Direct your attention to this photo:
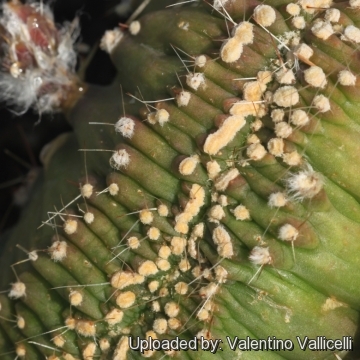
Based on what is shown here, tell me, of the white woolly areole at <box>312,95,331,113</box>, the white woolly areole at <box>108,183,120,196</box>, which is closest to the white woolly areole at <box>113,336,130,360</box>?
the white woolly areole at <box>108,183,120,196</box>

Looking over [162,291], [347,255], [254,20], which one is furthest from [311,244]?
[254,20]

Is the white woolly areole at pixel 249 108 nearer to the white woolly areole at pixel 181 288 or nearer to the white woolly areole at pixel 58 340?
the white woolly areole at pixel 181 288

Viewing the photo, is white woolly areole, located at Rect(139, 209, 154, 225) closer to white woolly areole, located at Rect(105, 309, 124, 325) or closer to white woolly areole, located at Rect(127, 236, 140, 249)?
white woolly areole, located at Rect(127, 236, 140, 249)

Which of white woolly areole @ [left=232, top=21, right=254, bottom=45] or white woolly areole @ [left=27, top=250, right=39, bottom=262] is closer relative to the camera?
white woolly areole @ [left=232, top=21, right=254, bottom=45]

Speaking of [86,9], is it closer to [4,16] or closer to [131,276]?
[4,16]

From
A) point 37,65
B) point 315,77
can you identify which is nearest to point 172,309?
point 315,77
